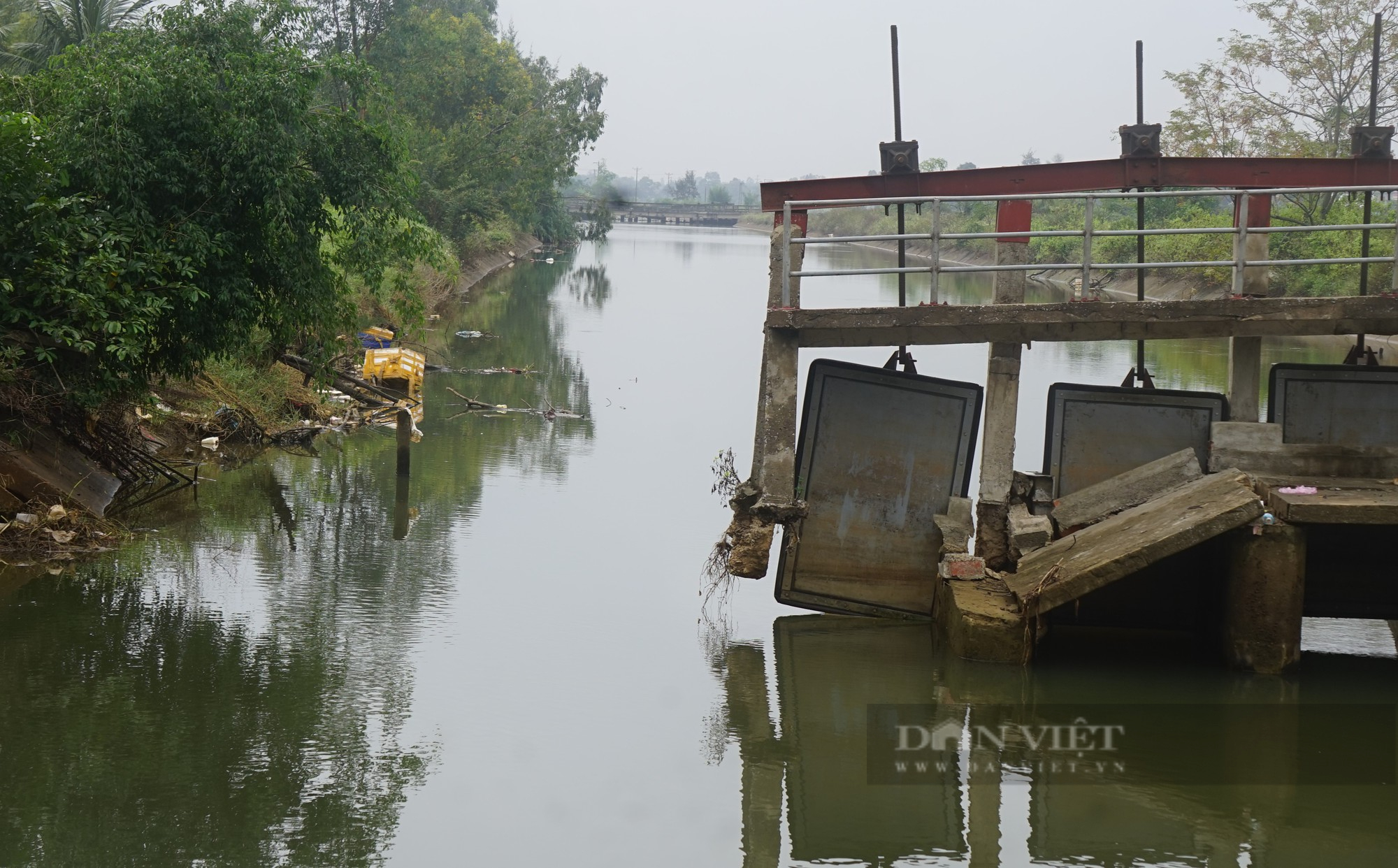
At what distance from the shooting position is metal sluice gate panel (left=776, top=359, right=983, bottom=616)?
527 inches

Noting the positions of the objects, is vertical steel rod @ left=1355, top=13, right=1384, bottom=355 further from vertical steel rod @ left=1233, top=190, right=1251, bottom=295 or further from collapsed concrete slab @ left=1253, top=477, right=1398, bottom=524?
collapsed concrete slab @ left=1253, top=477, right=1398, bottom=524

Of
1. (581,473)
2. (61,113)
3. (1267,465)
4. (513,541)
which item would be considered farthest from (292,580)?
(1267,465)

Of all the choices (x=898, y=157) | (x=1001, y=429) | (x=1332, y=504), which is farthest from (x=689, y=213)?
(x=1332, y=504)

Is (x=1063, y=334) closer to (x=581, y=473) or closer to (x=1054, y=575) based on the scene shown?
(x=1054, y=575)

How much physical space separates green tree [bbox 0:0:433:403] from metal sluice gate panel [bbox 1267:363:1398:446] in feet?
30.0

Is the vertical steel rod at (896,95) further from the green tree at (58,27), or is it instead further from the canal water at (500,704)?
the green tree at (58,27)

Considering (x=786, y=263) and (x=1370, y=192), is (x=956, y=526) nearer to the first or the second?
(x=786, y=263)

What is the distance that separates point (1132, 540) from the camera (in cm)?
1095

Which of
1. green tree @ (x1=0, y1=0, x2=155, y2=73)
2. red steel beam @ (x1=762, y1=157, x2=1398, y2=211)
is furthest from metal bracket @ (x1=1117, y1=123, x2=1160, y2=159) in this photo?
green tree @ (x1=0, y1=0, x2=155, y2=73)

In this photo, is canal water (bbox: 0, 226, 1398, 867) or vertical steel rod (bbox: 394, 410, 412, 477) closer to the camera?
canal water (bbox: 0, 226, 1398, 867)

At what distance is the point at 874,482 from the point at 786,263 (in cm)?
233

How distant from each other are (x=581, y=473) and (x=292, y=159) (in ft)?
24.1

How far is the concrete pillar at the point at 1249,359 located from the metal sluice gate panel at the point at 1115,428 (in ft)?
0.89

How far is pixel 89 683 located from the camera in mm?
10680
